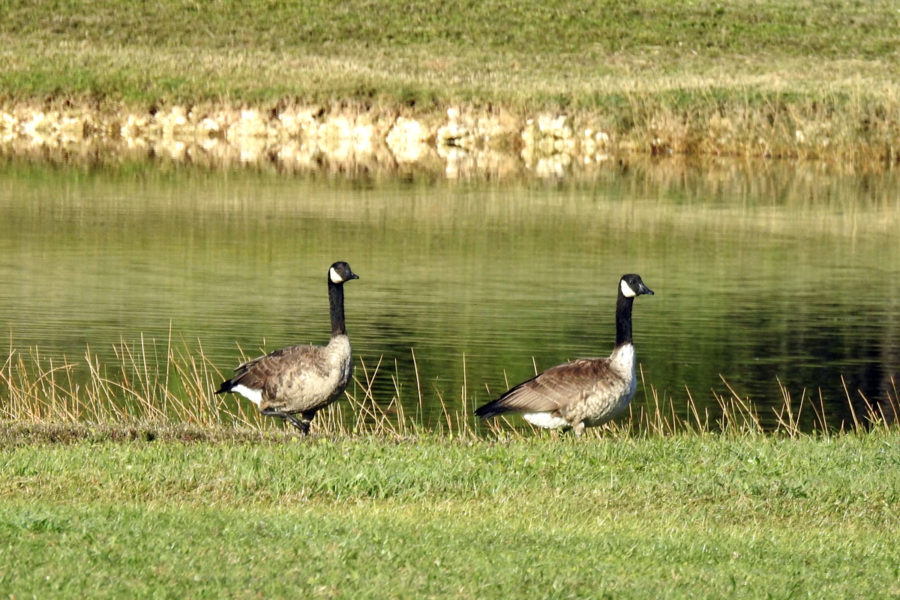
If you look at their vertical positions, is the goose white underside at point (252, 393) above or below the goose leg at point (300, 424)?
above

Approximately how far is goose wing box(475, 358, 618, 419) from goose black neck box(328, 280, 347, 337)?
1.74 m

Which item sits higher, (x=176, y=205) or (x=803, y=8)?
(x=803, y=8)

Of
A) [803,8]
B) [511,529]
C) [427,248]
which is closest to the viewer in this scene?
[511,529]

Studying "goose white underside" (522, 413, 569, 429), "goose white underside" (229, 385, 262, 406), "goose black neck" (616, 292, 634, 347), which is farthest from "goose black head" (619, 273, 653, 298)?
"goose white underside" (229, 385, 262, 406)

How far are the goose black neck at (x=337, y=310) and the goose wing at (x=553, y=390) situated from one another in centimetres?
174

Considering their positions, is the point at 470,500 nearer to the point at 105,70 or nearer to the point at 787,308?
the point at 787,308

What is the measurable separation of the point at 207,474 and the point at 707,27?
7453cm

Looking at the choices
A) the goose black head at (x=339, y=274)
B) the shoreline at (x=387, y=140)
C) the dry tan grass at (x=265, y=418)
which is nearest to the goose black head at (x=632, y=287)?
the dry tan grass at (x=265, y=418)

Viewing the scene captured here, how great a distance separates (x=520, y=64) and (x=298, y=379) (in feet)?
187

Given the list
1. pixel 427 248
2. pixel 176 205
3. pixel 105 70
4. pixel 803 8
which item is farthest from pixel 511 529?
pixel 803 8

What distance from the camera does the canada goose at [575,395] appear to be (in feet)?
46.8

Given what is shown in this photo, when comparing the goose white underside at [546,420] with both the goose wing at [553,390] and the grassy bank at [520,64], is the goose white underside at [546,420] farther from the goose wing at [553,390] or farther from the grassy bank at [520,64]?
the grassy bank at [520,64]

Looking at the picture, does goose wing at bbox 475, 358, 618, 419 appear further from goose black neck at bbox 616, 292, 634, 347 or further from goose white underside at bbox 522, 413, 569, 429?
goose black neck at bbox 616, 292, 634, 347

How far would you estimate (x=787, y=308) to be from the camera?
2711 cm
